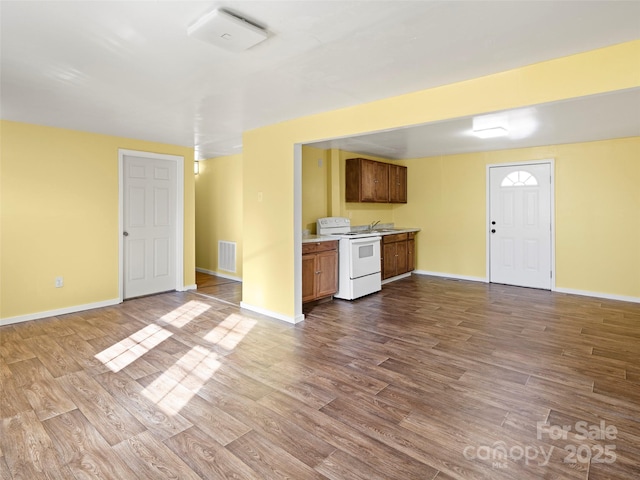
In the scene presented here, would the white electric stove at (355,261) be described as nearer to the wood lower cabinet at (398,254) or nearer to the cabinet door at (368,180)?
the wood lower cabinet at (398,254)

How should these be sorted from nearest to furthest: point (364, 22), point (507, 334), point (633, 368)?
1. point (364, 22)
2. point (633, 368)
3. point (507, 334)

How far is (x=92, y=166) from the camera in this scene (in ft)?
15.1

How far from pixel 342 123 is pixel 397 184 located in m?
3.58

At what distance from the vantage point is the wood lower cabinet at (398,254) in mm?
6082

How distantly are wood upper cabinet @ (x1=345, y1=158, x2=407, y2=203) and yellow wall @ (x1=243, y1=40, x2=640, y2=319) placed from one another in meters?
2.09

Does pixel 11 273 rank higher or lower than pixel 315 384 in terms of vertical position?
higher

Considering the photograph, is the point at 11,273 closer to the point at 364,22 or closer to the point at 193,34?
the point at 193,34

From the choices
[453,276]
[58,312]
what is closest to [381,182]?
[453,276]

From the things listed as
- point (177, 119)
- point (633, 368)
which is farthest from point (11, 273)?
point (633, 368)

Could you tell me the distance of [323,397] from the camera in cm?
245

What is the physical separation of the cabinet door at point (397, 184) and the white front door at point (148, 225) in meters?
3.78

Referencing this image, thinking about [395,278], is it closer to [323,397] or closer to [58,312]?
[323,397]

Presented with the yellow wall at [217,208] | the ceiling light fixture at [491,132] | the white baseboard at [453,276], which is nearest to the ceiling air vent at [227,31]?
the ceiling light fixture at [491,132]

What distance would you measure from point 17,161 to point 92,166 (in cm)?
76
